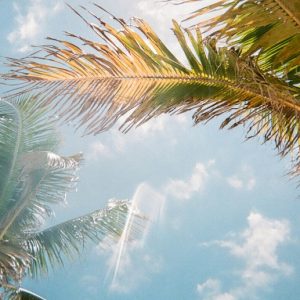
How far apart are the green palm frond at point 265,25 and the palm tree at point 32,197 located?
8.02 m

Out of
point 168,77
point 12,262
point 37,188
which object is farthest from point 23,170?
point 168,77

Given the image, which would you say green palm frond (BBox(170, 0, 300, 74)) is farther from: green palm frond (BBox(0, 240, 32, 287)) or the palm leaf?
the palm leaf

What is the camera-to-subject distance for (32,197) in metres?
10.8

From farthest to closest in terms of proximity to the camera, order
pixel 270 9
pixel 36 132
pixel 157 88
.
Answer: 1. pixel 36 132
2. pixel 157 88
3. pixel 270 9

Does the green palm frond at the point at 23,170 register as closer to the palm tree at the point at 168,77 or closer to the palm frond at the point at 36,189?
the palm frond at the point at 36,189

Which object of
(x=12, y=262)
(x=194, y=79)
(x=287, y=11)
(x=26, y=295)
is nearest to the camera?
(x=287, y=11)

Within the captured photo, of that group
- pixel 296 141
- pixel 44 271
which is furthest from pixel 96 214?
pixel 296 141

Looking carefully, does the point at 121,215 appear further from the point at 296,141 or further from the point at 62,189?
A: the point at 296,141

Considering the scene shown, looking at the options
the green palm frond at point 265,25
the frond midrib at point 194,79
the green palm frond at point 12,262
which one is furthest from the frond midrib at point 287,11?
the green palm frond at point 12,262

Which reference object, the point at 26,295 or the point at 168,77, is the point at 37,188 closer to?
the point at 26,295

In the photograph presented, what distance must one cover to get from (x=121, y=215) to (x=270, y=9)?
9500mm

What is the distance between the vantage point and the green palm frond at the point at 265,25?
6.89 ft

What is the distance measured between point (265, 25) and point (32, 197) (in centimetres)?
→ 909

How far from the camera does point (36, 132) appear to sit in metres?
11.0
